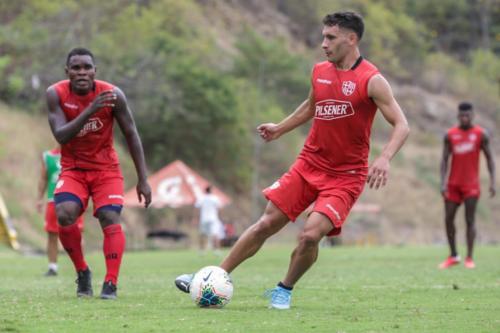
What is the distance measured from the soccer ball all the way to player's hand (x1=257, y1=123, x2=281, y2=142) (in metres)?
1.46

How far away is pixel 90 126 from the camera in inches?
430

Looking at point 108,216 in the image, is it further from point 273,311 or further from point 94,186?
point 273,311

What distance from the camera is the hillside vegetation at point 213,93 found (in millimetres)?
49000

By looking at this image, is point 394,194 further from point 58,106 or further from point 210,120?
point 58,106

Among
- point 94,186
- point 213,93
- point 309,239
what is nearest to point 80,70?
point 94,186

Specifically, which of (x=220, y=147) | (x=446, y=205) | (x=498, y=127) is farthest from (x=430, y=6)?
(x=446, y=205)

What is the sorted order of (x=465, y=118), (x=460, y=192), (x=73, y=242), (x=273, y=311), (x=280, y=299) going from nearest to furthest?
(x=273, y=311), (x=280, y=299), (x=73, y=242), (x=465, y=118), (x=460, y=192)

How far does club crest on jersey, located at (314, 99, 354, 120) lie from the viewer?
9.88 m

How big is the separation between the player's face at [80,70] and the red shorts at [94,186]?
853mm

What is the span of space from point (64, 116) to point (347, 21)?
2.91 metres

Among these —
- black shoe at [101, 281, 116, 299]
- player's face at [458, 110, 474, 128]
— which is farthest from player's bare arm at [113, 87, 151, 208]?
player's face at [458, 110, 474, 128]

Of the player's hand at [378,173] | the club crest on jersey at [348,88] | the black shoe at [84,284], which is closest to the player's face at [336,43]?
the club crest on jersey at [348,88]

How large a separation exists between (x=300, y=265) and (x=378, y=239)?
48722mm

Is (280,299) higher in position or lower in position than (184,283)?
lower
